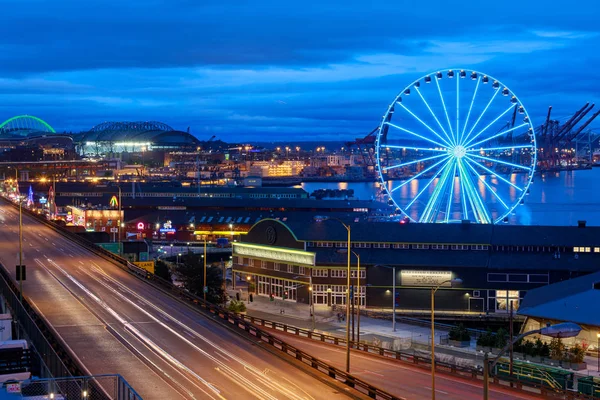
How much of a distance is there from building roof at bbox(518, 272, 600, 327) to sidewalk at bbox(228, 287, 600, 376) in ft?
6.23

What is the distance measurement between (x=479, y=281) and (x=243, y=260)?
15790 millimetres

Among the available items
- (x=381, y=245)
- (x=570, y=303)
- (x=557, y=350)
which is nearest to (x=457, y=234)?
(x=381, y=245)

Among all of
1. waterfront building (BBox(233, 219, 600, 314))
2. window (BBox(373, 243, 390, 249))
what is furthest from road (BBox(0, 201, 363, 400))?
window (BBox(373, 243, 390, 249))

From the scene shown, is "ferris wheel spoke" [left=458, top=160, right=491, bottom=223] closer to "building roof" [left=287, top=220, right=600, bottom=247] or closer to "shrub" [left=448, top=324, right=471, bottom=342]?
"building roof" [left=287, top=220, right=600, bottom=247]

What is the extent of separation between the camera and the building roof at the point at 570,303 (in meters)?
36.8

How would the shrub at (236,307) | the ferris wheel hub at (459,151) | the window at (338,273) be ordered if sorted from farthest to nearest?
the ferris wheel hub at (459,151) < the window at (338,273) < the shrub at (236,307)

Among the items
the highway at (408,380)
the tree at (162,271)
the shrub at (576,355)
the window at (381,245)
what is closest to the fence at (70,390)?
the highway at (408,380)

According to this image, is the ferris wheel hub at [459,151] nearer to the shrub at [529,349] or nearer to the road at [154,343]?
the road at [154,343]

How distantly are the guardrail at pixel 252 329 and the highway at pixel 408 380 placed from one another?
1.48 metres

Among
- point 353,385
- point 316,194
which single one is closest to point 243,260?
point 353,385

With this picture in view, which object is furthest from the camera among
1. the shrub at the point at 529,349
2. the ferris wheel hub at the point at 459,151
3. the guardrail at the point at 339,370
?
the ferris wheel hub at the point at 459,151

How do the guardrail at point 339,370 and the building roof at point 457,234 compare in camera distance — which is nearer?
the guardrail at point 339,370

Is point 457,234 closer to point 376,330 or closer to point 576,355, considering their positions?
point 376,330

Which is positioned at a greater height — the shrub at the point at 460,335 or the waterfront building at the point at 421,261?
the waterfront building at the point at 421,261
